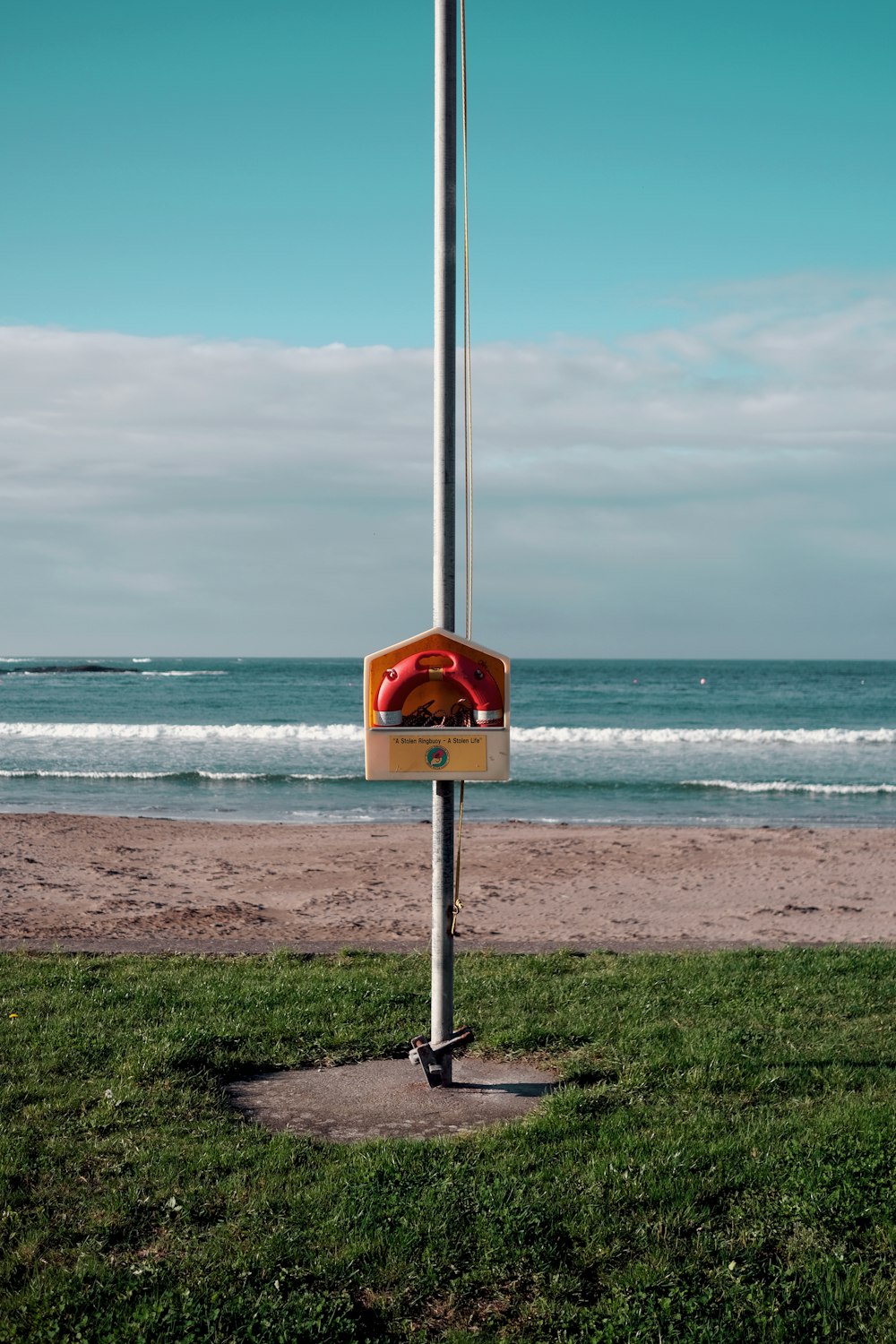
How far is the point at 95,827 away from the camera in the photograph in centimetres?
1479

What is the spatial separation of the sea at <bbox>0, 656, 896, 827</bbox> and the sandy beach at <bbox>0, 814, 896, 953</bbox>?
2.71m

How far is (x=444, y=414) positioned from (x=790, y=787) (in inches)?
731

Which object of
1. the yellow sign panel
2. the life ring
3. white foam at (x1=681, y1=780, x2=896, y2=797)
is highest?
the life ring

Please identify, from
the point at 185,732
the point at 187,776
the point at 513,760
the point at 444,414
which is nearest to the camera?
the point at 444,414

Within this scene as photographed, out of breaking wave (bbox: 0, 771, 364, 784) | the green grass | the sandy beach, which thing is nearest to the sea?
breaking wave (bbox: 0, 771, 364, 784)

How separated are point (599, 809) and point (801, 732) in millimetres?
17569

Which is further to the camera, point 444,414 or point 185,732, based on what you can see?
point 185,732

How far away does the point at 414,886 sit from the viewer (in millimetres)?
11086

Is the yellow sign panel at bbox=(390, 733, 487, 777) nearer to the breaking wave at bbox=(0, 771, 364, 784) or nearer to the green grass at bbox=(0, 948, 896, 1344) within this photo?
the green grass at bbox=(0, 948, 896, 1344)

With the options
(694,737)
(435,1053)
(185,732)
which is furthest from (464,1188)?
(185,732)

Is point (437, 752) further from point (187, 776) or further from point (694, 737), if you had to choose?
point (694, 737)

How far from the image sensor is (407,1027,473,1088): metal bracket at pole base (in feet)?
14.9

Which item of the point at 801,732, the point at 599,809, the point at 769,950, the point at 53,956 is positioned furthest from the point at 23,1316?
the point at 801,732

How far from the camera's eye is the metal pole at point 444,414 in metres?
4.56
